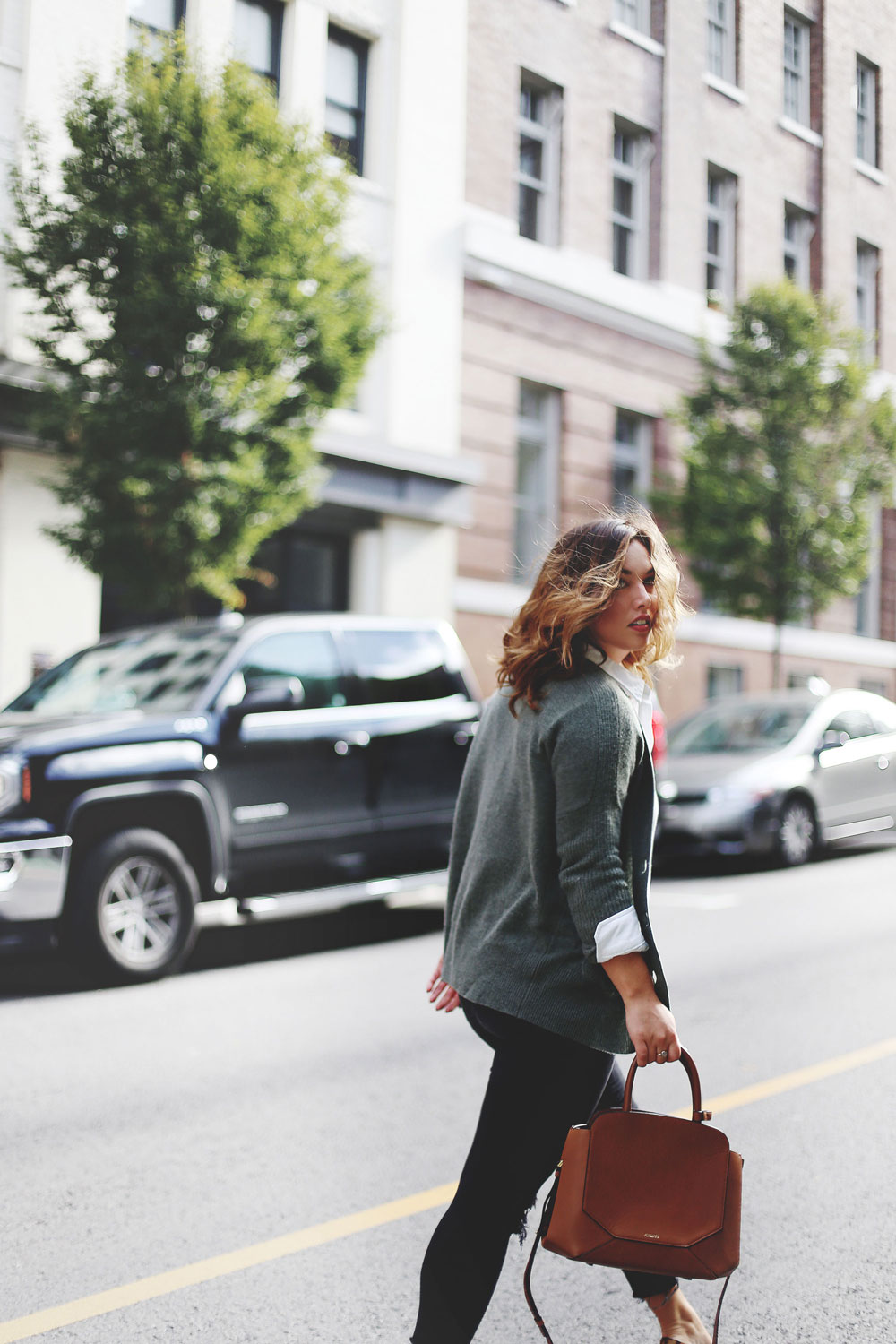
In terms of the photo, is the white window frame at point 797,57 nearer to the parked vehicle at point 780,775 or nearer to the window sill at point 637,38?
the window sill at point 637,38

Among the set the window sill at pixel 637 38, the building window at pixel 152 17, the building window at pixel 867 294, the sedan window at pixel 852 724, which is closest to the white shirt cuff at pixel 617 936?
the window sill at pixel 637 38

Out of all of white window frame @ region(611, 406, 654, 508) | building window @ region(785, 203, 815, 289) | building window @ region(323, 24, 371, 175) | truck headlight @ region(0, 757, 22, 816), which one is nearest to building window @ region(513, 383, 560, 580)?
white window frame @ region(611, 406, 654, 508)

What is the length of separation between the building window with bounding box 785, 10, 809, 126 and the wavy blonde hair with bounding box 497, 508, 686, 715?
4.34m

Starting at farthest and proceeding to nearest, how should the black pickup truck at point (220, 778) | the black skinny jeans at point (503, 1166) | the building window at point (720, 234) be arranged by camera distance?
the building window at point (720, 234) → the black pickup truck at point (220, 778) → the black skinny jeans at point (503, 1166)

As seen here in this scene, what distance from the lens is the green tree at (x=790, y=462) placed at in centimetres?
1753

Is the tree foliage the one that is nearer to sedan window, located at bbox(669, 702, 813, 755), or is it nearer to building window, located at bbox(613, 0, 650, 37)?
sedan window, located at bbox(669, 702, 813, 755)

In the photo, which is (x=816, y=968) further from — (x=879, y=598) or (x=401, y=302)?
(x=879, y=598)

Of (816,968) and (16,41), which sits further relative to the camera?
(16,41)

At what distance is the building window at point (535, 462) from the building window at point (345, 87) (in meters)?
4.14

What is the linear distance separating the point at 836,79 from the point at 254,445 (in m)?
6.23

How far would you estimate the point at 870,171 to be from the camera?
8320mm

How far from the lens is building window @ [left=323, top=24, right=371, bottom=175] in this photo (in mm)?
15703

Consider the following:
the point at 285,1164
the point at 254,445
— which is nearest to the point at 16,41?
the point at 254,445

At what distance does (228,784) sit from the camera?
7.35m
